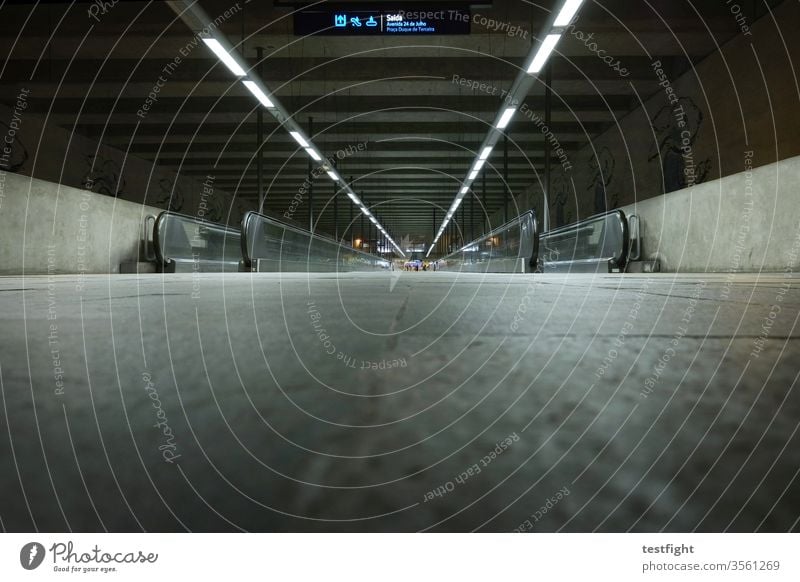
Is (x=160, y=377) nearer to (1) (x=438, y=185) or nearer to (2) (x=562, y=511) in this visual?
(2) (x=562, y=511)

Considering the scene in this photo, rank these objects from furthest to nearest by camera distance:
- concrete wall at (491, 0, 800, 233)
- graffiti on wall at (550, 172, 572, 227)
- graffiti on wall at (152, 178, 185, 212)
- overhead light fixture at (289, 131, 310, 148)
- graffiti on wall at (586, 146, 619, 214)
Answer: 1. graffiti on wall at (152, 178, 185, 212)
2. graffiti on wall at (550, 172, 572, 227)
3. graffiti on wall at (586, 146, 619, 214)
4. overhead light fixture at (289, 131, 310, 148)
5. concrete wall at (491, 0, 800, 233)

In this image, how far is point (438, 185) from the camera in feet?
69.2

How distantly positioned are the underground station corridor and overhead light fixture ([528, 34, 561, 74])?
0.15 ft

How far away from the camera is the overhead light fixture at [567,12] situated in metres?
5.19

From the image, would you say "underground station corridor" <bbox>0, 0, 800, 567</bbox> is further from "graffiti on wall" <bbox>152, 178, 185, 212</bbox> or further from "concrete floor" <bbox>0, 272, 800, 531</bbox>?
"graffiti on wall" <bbox>152, 178, 185, 212</bbox>

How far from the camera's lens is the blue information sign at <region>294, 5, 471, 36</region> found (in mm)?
6035

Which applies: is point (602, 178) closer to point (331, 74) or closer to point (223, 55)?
point (331, 74)

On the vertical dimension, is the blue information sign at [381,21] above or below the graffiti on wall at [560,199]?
above

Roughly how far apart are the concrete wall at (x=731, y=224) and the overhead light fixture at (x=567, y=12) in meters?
3.32

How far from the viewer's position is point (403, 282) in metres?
4.33

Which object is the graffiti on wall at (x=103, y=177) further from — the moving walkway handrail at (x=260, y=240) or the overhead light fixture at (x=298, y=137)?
the overhead light fixture at (x=298, y=137)

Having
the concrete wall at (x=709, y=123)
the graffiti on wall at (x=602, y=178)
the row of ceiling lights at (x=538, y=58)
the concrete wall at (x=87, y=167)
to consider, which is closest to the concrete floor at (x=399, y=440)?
the row of ceiling lights at (x=538, y=58)

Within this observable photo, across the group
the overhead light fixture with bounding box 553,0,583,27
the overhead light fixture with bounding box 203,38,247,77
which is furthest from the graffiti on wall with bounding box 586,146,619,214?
the overhead light fixture with bounding box 203,38,247,77
